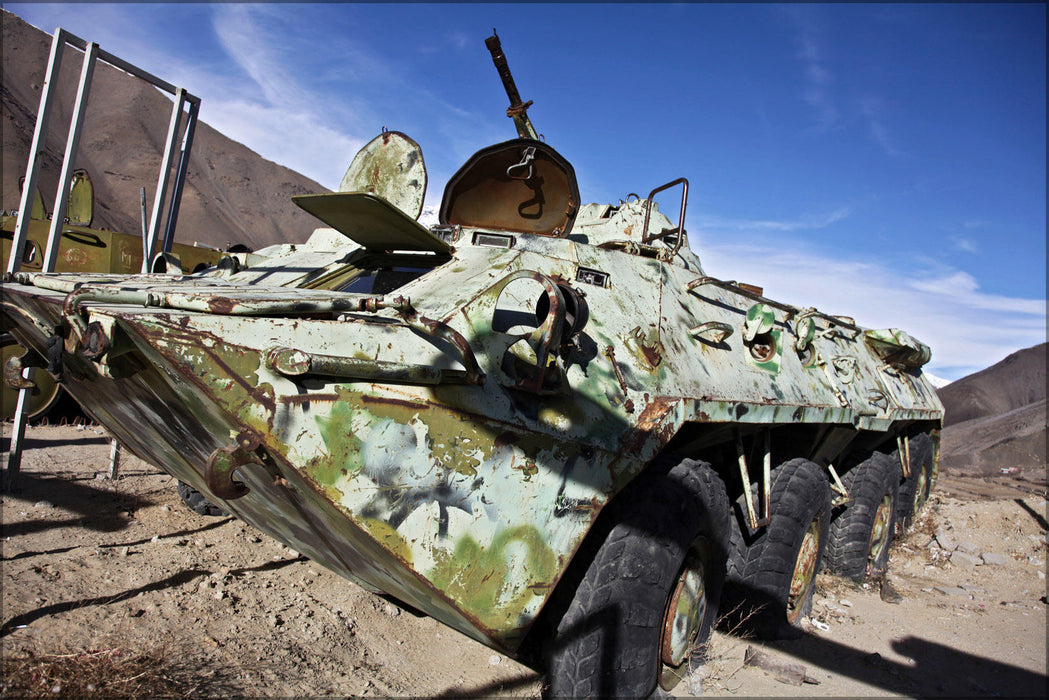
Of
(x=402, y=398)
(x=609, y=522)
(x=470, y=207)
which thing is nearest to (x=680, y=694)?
(x=609, y=522)

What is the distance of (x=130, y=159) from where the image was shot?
39625 mm

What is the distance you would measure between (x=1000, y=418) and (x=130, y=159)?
42.0 meters

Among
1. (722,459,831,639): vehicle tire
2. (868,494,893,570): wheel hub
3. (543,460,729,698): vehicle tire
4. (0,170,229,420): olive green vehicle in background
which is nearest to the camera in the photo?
(543,460,729,698): vehicle tire

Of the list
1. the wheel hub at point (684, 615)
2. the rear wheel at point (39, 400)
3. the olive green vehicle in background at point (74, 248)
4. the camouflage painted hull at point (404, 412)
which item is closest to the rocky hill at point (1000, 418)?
the wheel hub at point (684, 615)

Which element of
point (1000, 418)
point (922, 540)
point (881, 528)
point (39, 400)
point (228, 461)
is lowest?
point (922, 540)

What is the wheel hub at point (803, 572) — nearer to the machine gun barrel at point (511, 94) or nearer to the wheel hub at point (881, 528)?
the wheel hub at point (881, 528)

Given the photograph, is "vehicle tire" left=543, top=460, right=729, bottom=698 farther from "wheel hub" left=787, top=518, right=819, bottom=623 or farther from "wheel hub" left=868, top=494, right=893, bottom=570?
"wheel hub" left=868, top=494, right=893, bottom=570

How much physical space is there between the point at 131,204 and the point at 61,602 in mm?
38582

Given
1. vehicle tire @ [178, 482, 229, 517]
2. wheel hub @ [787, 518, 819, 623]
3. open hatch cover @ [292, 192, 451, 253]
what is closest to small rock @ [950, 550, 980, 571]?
wheel hub @ [787, 518, 819, 623]

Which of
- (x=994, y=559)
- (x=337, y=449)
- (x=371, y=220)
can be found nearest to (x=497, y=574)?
(x=337, y=449)

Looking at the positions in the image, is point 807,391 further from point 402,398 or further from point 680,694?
point 402,398

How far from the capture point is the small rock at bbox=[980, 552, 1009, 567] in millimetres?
6465

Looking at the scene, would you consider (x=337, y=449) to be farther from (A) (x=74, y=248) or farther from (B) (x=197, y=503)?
(A) (x=74, y=248)

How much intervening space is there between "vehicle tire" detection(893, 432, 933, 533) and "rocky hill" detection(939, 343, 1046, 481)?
22.3 feet
